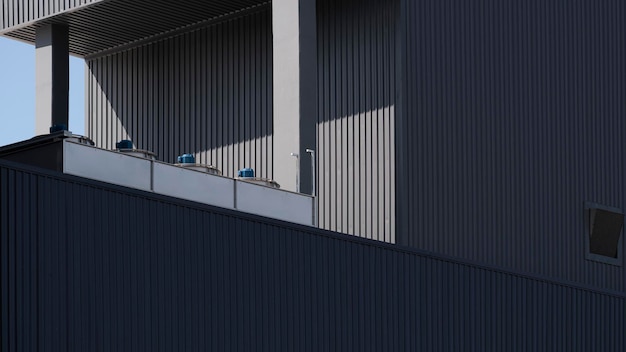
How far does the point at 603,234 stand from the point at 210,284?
1567 centimetres

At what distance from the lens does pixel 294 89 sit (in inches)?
1096

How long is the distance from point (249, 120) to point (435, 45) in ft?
15.9

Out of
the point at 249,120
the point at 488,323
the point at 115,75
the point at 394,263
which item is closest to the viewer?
the point at 394,263

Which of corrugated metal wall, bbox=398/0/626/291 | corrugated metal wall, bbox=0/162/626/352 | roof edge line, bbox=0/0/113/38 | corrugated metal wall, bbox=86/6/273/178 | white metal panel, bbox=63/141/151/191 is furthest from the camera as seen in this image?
corrugated metal wall, bbox=86/6/273/178

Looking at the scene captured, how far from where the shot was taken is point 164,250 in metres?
20.5

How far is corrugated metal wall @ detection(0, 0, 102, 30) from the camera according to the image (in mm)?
32281

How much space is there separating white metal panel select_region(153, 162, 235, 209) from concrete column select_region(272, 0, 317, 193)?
3.85m

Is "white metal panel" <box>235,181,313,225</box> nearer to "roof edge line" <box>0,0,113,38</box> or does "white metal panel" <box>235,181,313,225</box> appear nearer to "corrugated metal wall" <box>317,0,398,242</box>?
"corrugated metal wall" <box>317,0,398,242</box>

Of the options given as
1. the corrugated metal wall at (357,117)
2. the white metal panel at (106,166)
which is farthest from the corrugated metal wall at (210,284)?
the corrugated metal wall at (357,117)

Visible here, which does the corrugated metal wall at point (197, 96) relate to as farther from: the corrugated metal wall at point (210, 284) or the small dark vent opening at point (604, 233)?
the small dark vent opening at point (604, 233)

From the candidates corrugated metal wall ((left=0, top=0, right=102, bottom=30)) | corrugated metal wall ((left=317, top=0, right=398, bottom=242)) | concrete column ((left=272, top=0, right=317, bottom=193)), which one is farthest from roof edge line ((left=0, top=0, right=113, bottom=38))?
concrete column ((left=272, top=0, right=317, bottom=193))

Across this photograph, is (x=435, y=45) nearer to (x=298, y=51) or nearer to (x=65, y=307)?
(x=298, y=51)

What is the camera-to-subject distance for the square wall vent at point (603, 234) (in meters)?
33.9

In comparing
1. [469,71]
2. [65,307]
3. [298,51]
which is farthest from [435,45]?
[65,307]
